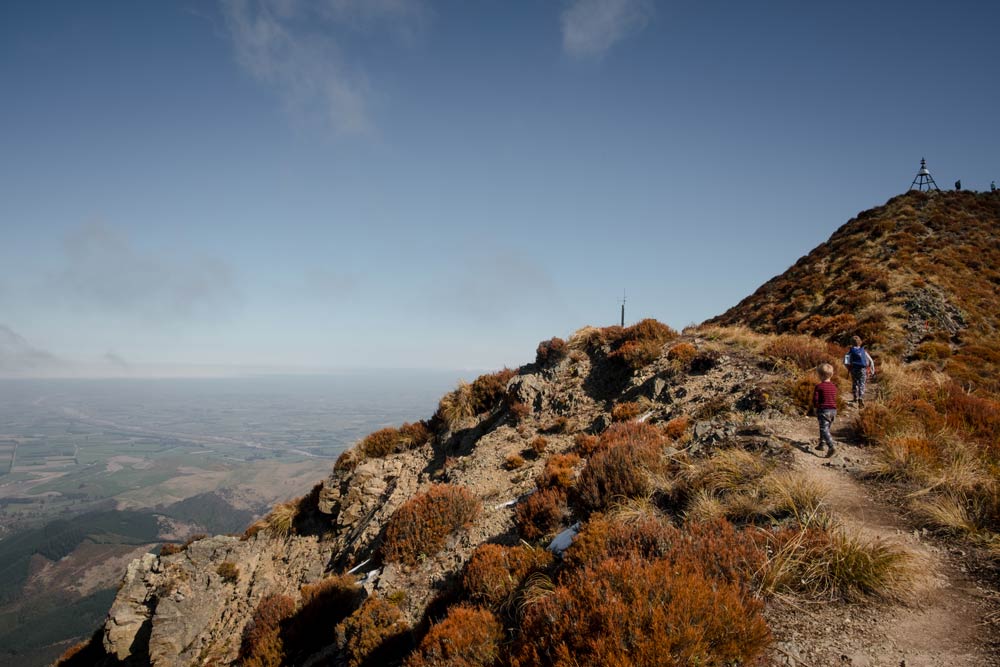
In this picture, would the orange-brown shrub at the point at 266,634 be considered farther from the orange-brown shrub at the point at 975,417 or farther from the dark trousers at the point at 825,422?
the orange-brown shrub at the point at 975,417

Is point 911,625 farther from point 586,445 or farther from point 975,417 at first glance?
point 586,445

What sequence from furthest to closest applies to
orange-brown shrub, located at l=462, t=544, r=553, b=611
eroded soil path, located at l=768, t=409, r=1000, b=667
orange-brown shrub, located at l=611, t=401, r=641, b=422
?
orange-brown shrub, located at l=611, t=401, r=641, b=422
orange-brown shrub, located at l=462, t=544, r=553, b=611
eroded soil path, located at l=768, t=409, r=1000, b=667

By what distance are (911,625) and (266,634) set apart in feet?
37.8

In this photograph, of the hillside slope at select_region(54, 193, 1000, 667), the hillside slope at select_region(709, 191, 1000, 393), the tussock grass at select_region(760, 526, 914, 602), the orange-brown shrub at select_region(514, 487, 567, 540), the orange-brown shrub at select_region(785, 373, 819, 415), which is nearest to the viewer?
the hillside slope at select_region(54, 193, 1000, 667)

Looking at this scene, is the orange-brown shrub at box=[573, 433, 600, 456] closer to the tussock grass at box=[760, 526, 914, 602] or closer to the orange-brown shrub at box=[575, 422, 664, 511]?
the orange-brown shrub at box=[575, 422, 664, 511]

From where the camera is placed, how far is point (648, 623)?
3.67 meters

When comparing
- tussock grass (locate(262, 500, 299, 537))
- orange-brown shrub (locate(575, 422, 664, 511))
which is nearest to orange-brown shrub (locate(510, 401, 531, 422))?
orange-brown shrub (locate(575, 422, 664, 511))

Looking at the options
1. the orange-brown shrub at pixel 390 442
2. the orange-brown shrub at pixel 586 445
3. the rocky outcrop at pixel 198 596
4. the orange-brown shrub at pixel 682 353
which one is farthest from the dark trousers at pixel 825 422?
the orange-brown shrub at pixel 390 442

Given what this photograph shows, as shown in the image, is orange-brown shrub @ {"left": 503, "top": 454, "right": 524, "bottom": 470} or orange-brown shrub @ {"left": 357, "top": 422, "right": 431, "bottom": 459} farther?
orange-brown shrub @ {"left": 357, "top": 422, "right": 431, "bottom": 459}

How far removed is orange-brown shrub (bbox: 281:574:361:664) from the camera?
8727 mm

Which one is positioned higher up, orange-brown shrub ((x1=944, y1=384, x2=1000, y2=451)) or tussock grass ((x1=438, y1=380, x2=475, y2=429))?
orange-brown shrub ((x1=944, y1=384, x2=1000, y2=451))

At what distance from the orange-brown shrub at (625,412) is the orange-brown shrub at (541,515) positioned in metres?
4.65

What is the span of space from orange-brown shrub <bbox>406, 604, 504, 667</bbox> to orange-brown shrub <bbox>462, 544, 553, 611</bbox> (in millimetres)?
696

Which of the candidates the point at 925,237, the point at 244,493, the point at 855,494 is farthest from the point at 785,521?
the point at 244,493
